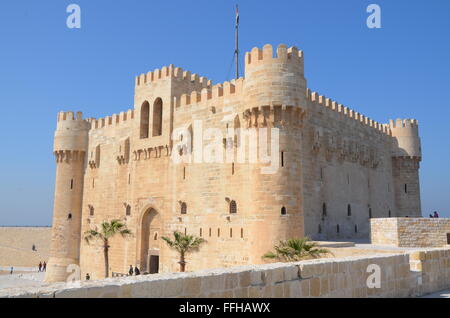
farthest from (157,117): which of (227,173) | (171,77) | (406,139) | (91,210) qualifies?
(406,139)

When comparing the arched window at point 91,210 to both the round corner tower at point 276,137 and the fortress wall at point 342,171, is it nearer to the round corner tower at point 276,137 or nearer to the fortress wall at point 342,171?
the round corner tower at point 276,137

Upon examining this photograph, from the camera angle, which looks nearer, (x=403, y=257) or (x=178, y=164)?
(x=403, y=257)

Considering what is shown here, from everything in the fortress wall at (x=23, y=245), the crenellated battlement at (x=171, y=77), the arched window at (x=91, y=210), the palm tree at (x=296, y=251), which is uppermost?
the crenellated battlement at (x=171, y=77)

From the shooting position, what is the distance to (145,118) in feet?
90.0

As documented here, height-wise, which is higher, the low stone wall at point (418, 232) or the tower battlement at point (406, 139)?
the tower battlement at point (406, 139)

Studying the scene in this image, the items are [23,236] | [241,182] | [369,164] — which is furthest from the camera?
[23,236]

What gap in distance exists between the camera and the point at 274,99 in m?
18.1

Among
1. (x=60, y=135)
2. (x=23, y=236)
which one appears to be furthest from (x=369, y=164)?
(x=23, y=236)

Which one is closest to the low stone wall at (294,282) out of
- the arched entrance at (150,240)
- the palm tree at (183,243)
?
the palm tree at (183,243)

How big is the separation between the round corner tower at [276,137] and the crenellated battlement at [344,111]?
412 centimetres

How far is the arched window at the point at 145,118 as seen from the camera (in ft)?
89.2
